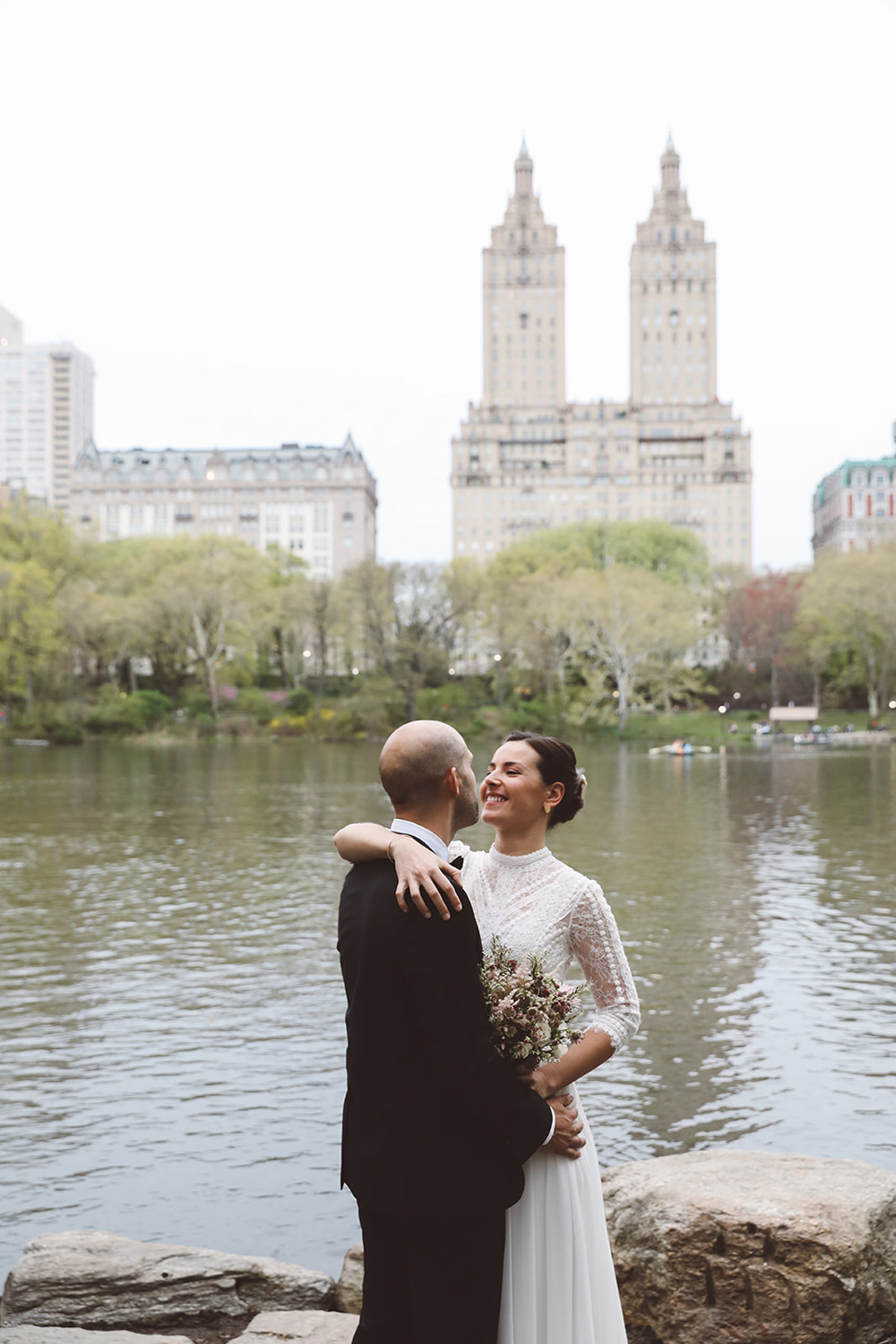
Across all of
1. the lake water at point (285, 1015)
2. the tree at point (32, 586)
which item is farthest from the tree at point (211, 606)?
the lake water at point (285, 1015)

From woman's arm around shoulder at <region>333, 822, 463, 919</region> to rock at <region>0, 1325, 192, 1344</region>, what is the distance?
294 cm

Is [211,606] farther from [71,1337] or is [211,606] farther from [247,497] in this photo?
[247,497]

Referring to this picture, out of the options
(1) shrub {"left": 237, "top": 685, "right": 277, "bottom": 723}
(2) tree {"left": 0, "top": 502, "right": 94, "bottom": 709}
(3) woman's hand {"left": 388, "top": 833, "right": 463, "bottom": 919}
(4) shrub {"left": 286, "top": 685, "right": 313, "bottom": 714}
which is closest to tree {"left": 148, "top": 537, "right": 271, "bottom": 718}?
(1) shrub {"left": 237, "top": 685, "right": 277, "bottom": 723}

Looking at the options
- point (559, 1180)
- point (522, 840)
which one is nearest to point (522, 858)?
point (522, 840)

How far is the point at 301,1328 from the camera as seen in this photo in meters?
5.00

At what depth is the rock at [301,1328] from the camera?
488 cm

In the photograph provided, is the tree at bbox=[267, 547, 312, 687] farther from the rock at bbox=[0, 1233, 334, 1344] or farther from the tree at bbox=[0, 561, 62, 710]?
the rock at bbox=[0, 1233, 334, 1344]

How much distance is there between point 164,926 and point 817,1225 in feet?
36.0

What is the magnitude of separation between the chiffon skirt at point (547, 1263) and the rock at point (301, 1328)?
2.04m

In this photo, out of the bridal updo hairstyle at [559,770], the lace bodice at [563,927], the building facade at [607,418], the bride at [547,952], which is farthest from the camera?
the building facade at [607,418]

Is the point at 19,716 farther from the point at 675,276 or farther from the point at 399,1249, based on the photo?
the point at 675,276

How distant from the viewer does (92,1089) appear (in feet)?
29.1

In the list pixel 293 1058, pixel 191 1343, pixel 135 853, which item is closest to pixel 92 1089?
pixel 293 1058

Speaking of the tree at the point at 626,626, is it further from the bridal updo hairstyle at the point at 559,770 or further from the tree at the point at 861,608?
the bridal updo hairstyle at the point at 559,770
